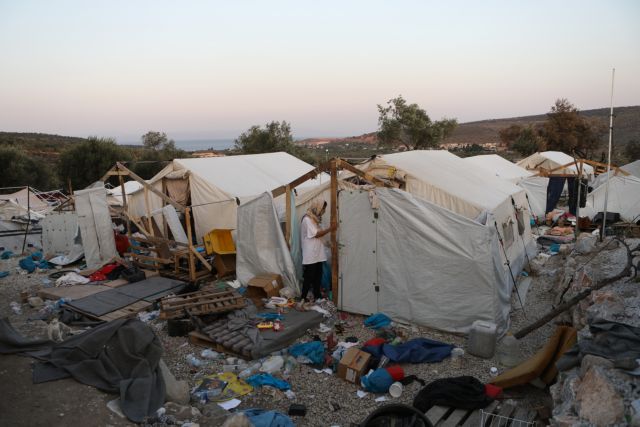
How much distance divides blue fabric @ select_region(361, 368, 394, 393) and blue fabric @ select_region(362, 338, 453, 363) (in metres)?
0.58

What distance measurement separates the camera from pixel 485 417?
173 inches

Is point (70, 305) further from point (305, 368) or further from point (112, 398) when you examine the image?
point (305, 368)

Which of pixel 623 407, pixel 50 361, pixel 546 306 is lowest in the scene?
pixel 546 306

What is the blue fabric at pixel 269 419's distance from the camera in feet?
14.7

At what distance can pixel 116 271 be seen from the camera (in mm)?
10492

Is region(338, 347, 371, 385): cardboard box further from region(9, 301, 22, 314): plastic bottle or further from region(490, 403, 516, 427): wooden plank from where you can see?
region(9, 301, 22, 314): plastic bottle

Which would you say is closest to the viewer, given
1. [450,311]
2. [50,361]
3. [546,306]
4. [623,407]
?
[623,407]

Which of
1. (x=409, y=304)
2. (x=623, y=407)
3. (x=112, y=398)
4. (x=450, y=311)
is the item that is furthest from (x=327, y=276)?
(x=623, y=407)

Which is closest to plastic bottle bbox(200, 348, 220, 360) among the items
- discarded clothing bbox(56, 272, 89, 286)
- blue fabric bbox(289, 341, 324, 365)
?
blue fabric bbox(289, 341, 324, 365)

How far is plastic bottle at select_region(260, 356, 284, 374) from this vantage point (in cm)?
584

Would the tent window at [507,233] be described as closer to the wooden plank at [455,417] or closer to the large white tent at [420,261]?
the large white tent at [420,261]

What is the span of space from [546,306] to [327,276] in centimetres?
409

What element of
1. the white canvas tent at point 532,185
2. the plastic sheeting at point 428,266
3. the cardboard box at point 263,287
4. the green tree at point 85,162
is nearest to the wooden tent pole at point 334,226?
the plastic sheeting at point 428,266

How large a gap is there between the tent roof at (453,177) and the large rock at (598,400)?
17.4 ft
